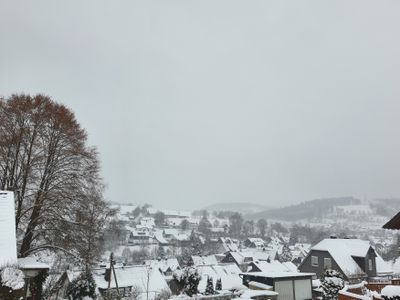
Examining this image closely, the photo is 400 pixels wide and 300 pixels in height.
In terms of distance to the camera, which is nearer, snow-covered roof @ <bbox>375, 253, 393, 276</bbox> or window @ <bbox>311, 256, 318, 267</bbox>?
window @ <bbox>311, 256, 318, 267</bbox>

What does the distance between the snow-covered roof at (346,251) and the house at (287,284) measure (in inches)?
515

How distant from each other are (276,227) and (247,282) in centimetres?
17430

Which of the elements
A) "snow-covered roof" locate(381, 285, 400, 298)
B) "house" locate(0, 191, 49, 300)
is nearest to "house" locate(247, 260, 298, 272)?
"house" locate(0, 191, 49, 300)

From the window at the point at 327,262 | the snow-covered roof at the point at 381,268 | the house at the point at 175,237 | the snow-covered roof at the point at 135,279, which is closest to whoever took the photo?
the snow-covered roof at the point at 135,279

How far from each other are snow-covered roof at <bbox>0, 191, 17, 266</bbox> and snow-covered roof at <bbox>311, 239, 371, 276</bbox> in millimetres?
33535

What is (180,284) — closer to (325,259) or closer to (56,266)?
(56,266)

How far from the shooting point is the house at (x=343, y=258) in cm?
3831

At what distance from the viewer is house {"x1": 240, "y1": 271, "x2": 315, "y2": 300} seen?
79.9ft

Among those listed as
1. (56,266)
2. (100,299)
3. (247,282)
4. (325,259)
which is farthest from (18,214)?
(325,259)

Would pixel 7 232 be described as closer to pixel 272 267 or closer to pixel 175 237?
pixel 272 267

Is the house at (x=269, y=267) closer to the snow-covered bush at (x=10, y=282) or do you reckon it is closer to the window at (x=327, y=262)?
the window at (x=327, y=262)

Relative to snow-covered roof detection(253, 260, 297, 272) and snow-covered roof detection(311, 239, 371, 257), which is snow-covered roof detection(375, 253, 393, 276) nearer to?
snow-covered roof detection(311, 239, 371, 257)

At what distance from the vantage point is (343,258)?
39000mm

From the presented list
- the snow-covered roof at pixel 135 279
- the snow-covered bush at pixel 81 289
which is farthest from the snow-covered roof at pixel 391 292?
the snow-covered roof at pixel 135 279
